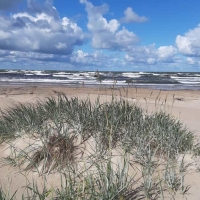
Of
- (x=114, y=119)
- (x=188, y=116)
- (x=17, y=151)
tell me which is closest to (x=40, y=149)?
(x=17, y=151)

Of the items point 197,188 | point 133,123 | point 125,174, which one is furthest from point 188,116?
point 125,174

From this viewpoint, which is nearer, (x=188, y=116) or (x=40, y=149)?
(x=40, y=149)

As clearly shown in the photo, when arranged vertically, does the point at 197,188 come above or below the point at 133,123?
below

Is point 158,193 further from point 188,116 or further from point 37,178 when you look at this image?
point 188,116

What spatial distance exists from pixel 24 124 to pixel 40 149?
762 mm

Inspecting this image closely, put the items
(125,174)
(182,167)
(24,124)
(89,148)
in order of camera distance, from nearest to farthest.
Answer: (125,174), (182,167), (89,148), (24,124)

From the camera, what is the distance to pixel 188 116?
10.7m

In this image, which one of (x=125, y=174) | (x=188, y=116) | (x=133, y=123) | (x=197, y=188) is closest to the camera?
(x=125, y=174)

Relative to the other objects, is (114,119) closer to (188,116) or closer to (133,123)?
(133,123)

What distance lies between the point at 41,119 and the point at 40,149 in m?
0.74

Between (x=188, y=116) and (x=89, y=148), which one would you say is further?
(x=188, y=116)

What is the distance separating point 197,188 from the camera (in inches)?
158


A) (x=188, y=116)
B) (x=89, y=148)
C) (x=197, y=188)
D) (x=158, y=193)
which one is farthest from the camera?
(x=188, y=116)

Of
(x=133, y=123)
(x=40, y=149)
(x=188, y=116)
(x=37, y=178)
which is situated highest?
(x=133, y=123)
